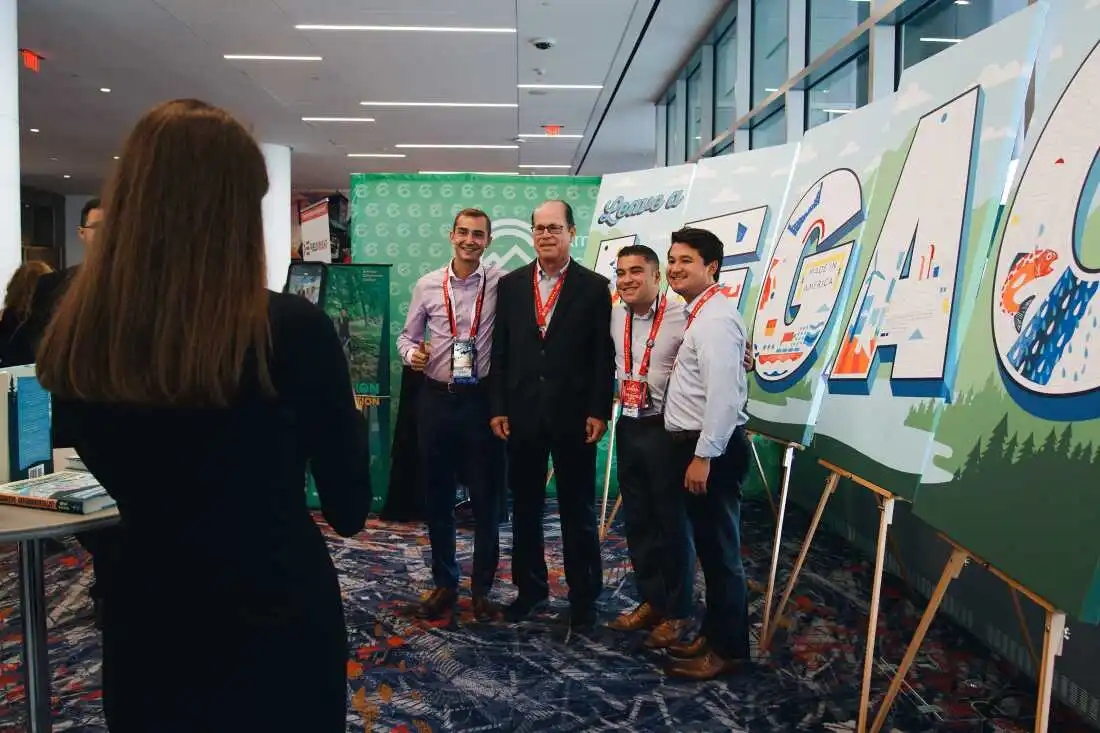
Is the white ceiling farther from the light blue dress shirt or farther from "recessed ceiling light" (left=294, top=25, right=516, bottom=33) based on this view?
the light blue dress shirt

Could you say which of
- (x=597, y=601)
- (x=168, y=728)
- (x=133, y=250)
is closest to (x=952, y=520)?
(x=168, y=728)

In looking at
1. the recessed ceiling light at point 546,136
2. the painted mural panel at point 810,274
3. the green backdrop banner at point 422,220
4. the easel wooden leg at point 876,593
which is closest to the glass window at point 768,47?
the green backdrop banner at point 422,220

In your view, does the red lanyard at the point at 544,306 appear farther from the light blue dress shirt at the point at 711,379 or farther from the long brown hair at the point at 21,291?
the long brown hair at the point at 21,291

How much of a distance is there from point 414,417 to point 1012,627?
312 centimetres

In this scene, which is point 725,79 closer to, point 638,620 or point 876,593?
point 638,620

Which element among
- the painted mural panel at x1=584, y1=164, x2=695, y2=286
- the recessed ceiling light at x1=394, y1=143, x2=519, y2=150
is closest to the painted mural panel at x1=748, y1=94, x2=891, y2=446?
the painted mural panel at x1=584, y1=164, x2=695, y2=286

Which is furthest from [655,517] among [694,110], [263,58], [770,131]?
[263,58]

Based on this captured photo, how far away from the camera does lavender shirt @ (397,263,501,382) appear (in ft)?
10.8

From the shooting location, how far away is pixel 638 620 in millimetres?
3125

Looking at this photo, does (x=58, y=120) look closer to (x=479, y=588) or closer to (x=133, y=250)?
(x=479, y=588)

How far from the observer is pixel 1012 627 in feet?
9.11

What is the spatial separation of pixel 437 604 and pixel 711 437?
53.8 inches

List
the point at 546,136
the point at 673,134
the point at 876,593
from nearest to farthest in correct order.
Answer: the point at 876,593 < the point at 673,134 < the point at 546,136

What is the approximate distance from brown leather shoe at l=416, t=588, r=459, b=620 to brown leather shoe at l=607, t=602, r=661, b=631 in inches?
25.5
